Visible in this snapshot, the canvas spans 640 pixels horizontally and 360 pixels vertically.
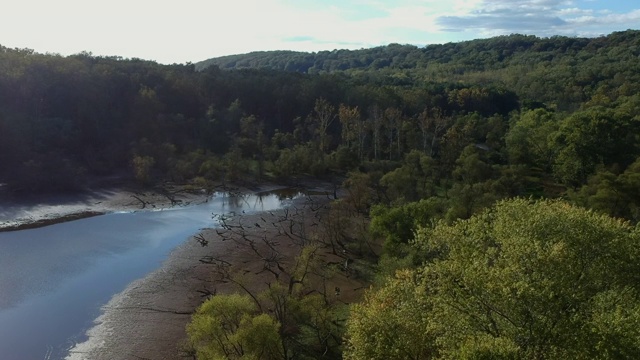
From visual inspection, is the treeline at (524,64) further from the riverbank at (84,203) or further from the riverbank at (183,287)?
the riverbank at (183,287)

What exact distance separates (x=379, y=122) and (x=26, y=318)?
52.9 metres

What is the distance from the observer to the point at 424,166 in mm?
58125

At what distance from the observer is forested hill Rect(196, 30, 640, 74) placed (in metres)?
146

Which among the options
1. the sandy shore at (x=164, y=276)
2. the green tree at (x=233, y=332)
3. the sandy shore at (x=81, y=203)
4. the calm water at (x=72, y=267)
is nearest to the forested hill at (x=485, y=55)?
the sandy shore at (x=81, y=203)

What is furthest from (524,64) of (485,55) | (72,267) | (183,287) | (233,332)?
(233,332)

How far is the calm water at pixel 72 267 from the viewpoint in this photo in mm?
27188

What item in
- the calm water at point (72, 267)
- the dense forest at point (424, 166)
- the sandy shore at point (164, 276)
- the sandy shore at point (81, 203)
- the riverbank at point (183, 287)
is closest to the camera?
the dense forest at point (424, 166)

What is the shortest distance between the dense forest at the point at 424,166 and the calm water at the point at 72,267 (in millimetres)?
11172

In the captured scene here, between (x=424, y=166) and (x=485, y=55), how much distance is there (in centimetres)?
12516

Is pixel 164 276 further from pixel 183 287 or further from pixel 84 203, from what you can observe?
pixel 84 203

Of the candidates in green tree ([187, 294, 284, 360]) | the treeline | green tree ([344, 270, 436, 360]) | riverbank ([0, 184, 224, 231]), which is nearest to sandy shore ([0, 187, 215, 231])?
riverbank ([0, 184, 224, 231])

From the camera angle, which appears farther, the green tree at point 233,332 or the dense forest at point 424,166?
the green tree at point 233,332

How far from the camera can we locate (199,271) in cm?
3578

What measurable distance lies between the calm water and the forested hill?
3692 inches
